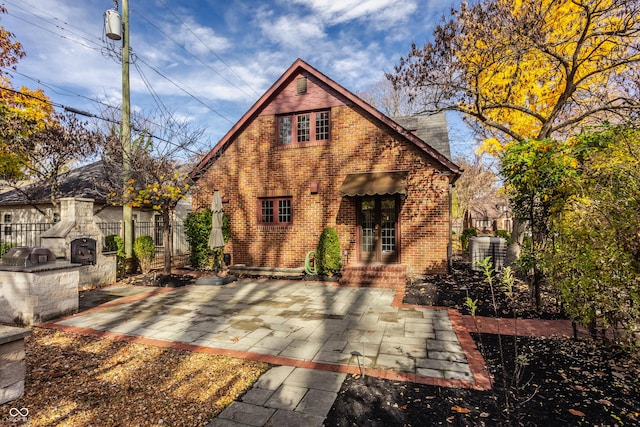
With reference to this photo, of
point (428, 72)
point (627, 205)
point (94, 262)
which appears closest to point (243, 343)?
point (627, 205)

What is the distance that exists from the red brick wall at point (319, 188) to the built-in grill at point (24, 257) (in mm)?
6569

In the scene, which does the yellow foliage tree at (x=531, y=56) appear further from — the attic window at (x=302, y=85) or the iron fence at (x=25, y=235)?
the iron fence at (x=25, y=235)

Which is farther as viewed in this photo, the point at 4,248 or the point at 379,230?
the point at 4,248

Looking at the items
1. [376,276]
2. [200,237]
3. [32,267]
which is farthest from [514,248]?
Result: [32,267]

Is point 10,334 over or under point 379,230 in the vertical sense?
under

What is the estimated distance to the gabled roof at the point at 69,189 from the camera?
50.7ft

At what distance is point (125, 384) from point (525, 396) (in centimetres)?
465

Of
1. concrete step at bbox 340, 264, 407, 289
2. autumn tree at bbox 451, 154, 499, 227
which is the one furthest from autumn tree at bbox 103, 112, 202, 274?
autumn tree at bbox 451, 154, 499, 227

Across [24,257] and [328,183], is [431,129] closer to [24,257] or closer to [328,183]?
[328,183]

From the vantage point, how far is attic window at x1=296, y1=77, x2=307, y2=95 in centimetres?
1241

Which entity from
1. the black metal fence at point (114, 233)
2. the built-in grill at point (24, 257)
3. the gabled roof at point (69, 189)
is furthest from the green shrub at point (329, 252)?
the gabled roof at point (69, 189)

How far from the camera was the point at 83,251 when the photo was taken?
8.80m

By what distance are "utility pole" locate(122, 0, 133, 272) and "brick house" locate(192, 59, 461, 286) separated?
9.39 ft

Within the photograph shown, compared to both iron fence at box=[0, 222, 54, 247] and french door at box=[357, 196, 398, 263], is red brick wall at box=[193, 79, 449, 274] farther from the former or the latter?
iron fence at box=[0, 222, 54, 247]
